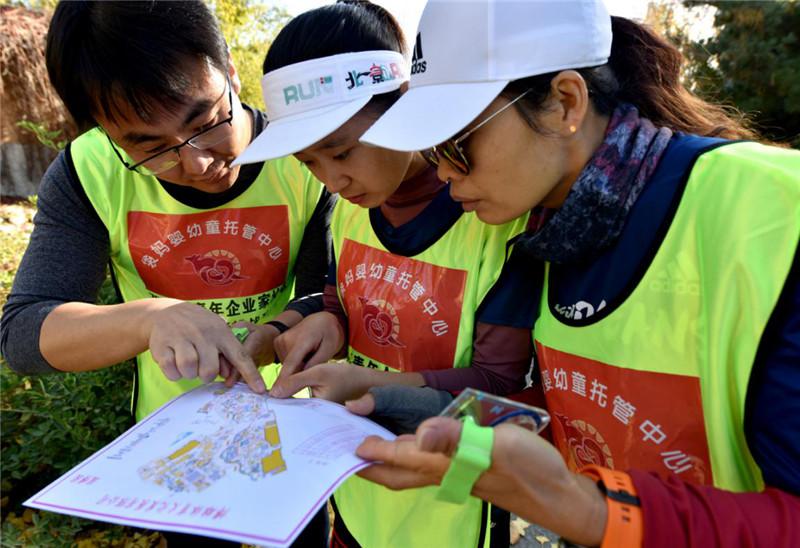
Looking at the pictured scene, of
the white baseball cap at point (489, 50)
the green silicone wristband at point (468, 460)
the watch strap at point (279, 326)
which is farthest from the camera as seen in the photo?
the watch strap at point (279, 326)

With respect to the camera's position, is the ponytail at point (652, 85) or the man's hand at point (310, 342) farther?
the man's hand at point (310, 342)

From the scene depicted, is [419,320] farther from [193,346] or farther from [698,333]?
[698,333]

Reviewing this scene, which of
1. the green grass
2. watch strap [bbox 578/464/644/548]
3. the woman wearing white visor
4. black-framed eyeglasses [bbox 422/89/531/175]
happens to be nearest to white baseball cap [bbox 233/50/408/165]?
the woman wearing white visor

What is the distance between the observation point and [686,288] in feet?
3.45

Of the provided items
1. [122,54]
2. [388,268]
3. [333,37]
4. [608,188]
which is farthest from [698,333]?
[122,54]

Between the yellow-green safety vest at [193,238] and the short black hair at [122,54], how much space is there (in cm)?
30

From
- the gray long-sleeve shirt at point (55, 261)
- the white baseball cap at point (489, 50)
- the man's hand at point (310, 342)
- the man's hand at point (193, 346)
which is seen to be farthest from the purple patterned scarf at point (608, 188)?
the gray long-sleeve shirt at point (55, 261)

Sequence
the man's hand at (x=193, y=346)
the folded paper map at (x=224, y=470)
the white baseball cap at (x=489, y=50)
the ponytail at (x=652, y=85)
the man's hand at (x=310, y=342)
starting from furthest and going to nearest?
the man's hand at (x=310, y=342) < the man's hand at (x=193, y=346) < the ponytail at (x=652, y=85) < the white baseball cap at (x=489, y=50) < the folded paper map at (x=224, y=470)

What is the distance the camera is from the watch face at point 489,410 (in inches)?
37.4

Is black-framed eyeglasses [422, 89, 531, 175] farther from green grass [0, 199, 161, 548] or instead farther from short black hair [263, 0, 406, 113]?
green grass [0, 199, 161, 548]

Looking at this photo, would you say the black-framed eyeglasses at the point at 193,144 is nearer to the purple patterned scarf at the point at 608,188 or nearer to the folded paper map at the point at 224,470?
the folded paper map at the point at 224,470

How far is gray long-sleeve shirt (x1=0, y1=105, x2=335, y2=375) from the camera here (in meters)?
1.58

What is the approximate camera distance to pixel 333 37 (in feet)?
4.86

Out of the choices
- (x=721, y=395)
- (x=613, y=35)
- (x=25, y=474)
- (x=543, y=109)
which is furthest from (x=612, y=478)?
(x=25, y=474)
